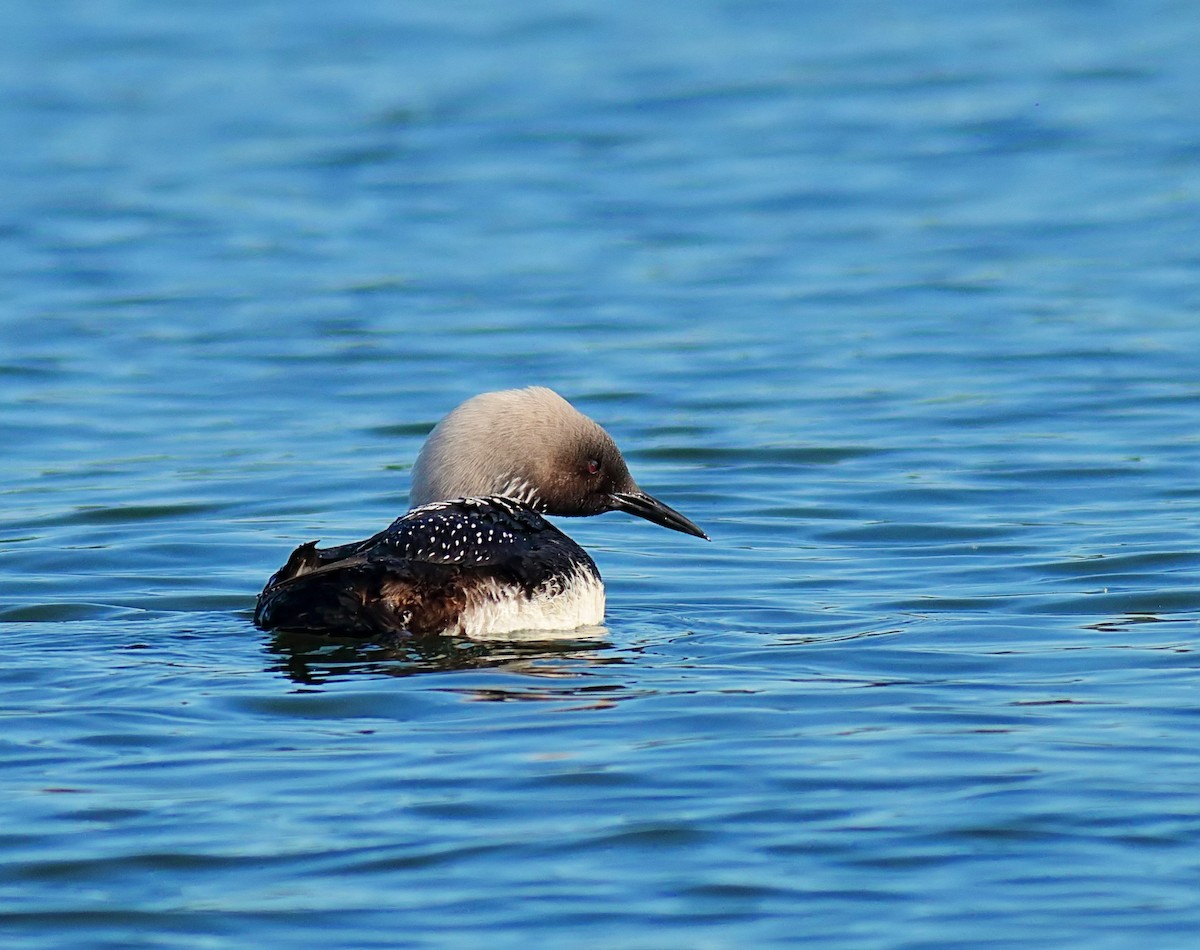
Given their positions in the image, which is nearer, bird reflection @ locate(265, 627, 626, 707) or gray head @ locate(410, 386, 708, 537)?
bird reflection @ locate(265, 627, 626, 707)

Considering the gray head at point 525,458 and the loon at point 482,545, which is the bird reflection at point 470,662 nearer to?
the loon at point 482,545

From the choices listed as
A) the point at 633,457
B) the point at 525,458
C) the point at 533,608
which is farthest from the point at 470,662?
the point at 633,457

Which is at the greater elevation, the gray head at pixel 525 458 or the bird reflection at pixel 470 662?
the gray head at pixel 525 458

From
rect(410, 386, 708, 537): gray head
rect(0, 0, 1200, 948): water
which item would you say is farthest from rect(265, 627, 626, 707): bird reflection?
rect(410, 386, 708, 537): gray head

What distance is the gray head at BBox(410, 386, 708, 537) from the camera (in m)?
8.21

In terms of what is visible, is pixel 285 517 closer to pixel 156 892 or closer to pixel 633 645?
pixel 633 645

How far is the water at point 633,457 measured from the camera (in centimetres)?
525

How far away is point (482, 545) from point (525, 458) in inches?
31.5

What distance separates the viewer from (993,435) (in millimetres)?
11570

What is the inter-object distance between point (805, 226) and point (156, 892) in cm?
1236

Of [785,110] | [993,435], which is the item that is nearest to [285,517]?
[993,435]

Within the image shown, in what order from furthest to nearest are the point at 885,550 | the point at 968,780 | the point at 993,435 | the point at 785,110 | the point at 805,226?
the point at 785,110 < the point at 805,226 < the point at 993,435 < the point at 885,550 < the point at 968,780

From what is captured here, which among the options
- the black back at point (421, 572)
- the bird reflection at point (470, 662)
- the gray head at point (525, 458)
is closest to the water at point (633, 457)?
the bird reflection at point (470, 662)

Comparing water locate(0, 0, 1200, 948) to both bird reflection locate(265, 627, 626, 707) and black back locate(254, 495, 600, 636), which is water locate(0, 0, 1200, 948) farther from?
black back locate(254, 495, 600, 636)
